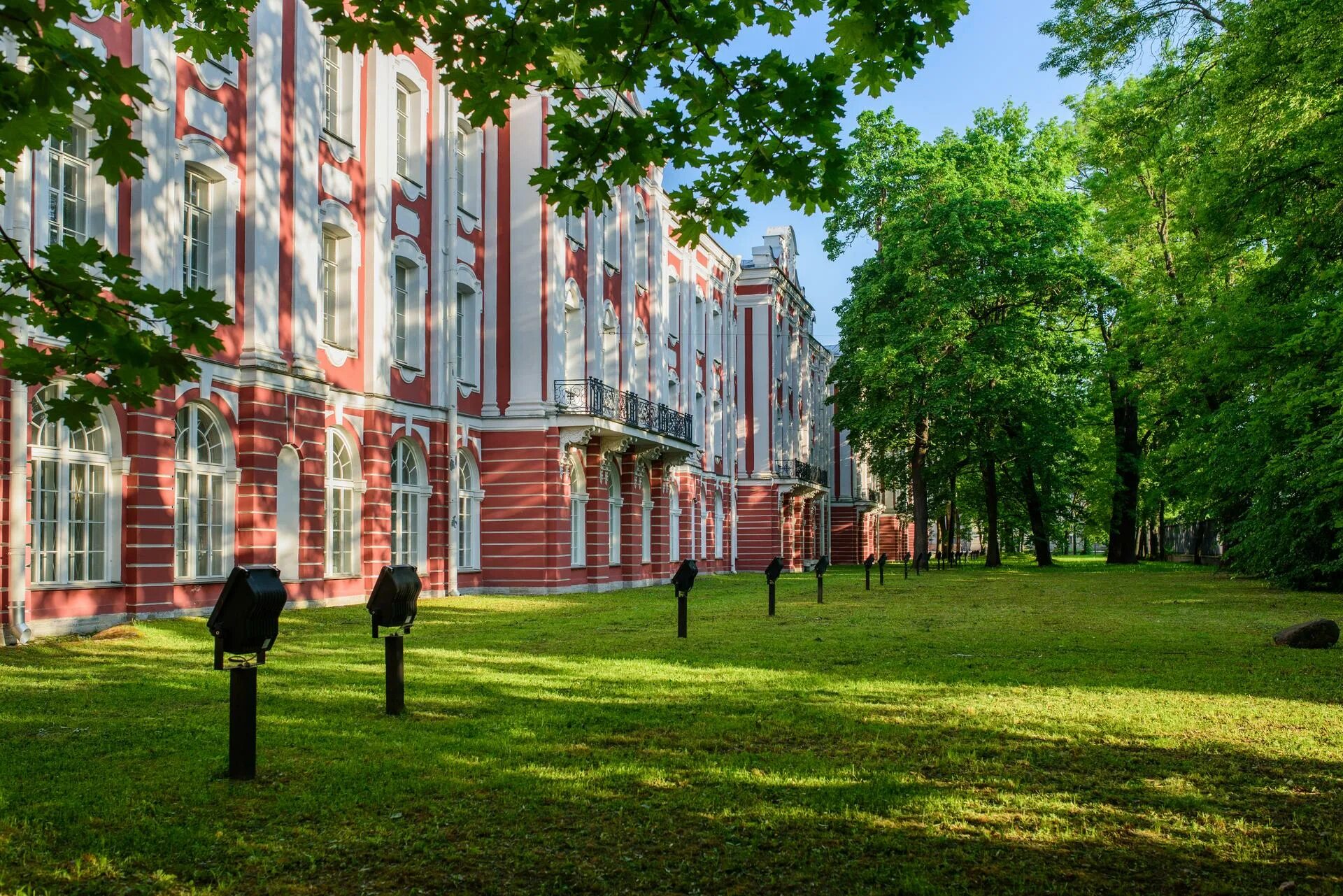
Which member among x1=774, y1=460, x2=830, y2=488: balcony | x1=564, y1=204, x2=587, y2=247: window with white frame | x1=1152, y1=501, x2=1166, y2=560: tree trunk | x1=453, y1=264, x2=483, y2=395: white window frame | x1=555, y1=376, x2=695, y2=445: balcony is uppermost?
x1=564, y1=204, x2=587, y2=247: window with white frame

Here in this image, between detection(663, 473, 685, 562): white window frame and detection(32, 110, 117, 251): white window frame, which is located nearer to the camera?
detection(32, 110, 117, 251): white window frame

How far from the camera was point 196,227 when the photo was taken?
17.0 meters

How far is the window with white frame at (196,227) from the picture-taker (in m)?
16.7

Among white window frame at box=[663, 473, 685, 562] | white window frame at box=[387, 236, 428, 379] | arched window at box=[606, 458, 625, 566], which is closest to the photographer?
white window frame at box=[387, 236, 428, 379]

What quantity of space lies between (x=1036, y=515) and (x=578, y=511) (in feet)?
78.4

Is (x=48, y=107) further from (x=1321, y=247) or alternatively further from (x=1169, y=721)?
(x=1321, y=247)

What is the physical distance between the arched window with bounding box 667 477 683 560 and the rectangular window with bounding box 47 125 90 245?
2367cm

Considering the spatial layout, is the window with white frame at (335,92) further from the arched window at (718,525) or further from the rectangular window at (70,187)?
the arched window at (718,525)

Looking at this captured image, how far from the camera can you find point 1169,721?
7.39m

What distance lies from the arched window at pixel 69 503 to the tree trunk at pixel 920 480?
3007 cm

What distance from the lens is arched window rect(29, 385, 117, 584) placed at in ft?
44.9

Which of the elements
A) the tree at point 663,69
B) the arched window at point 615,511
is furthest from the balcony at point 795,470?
the tree at point 663,69

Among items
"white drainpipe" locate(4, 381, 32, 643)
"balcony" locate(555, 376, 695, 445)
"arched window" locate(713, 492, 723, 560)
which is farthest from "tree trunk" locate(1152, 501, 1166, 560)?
"white drainpipe" locate(4, 381, 32, 643)

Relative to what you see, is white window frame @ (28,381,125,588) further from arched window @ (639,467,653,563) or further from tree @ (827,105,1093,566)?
tree @ (827,105,1093,566)
